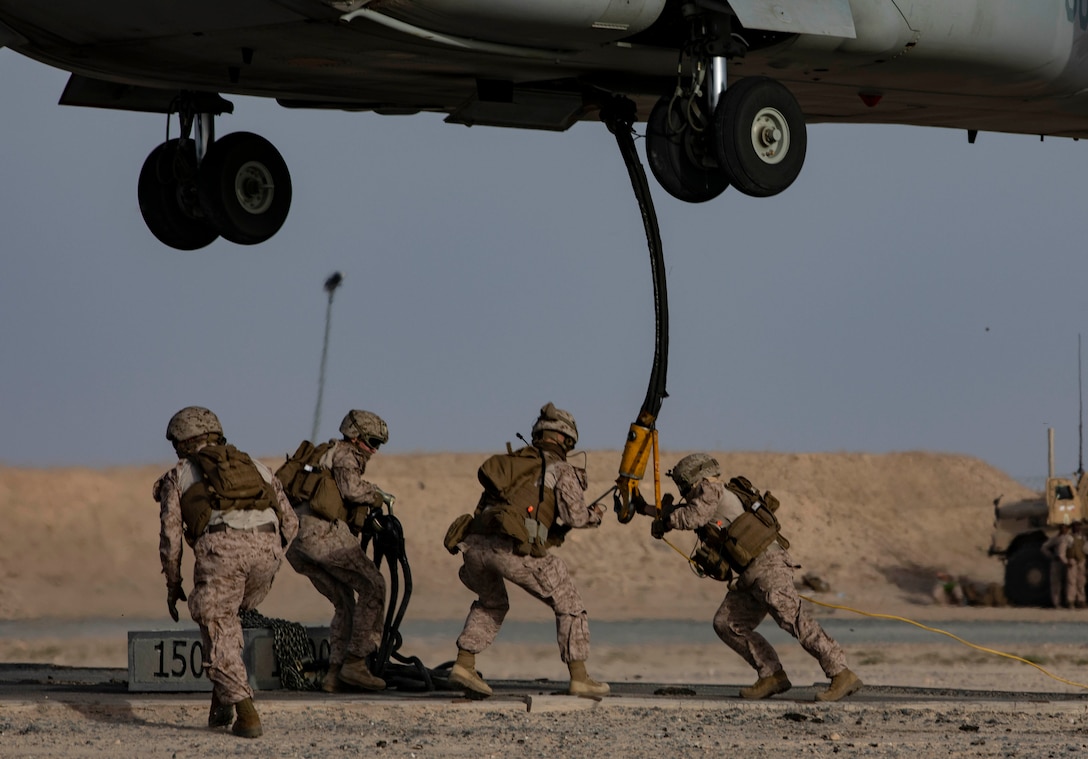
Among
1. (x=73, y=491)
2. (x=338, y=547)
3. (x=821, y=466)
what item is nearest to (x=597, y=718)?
(x=338, y=547)

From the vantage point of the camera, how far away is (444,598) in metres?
31.2

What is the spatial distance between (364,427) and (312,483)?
0.45 metres

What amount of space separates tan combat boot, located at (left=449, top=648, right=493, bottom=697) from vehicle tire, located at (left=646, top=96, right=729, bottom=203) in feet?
10.4

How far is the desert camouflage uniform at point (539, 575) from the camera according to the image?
1080cm

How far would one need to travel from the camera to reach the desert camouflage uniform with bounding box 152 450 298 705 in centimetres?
949

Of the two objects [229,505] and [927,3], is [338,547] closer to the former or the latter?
[229,505]

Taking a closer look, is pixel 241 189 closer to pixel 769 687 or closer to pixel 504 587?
pixel 504 587

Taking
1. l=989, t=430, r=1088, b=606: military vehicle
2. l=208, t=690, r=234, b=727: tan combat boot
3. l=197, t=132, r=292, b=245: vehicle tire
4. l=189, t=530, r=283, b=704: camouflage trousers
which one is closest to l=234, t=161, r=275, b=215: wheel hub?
l=197, t=132, r=292, b=245: vehicle tire

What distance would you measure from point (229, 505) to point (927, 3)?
20.1 ft

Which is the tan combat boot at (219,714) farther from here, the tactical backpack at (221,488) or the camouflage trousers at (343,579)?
the camouflage trousers at (343,579)

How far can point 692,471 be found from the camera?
1130 centimetres

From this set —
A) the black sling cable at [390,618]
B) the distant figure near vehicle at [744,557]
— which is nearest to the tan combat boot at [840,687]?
the distant figure near vehicle at [744,557]

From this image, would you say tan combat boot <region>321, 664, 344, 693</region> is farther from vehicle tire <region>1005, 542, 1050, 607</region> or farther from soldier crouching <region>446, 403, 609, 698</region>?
vehicle tire <region>1005, 542, 1050, 607</region>

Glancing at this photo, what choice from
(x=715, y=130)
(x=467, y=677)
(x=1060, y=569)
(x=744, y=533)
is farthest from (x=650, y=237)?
(x=1060, y=569)
